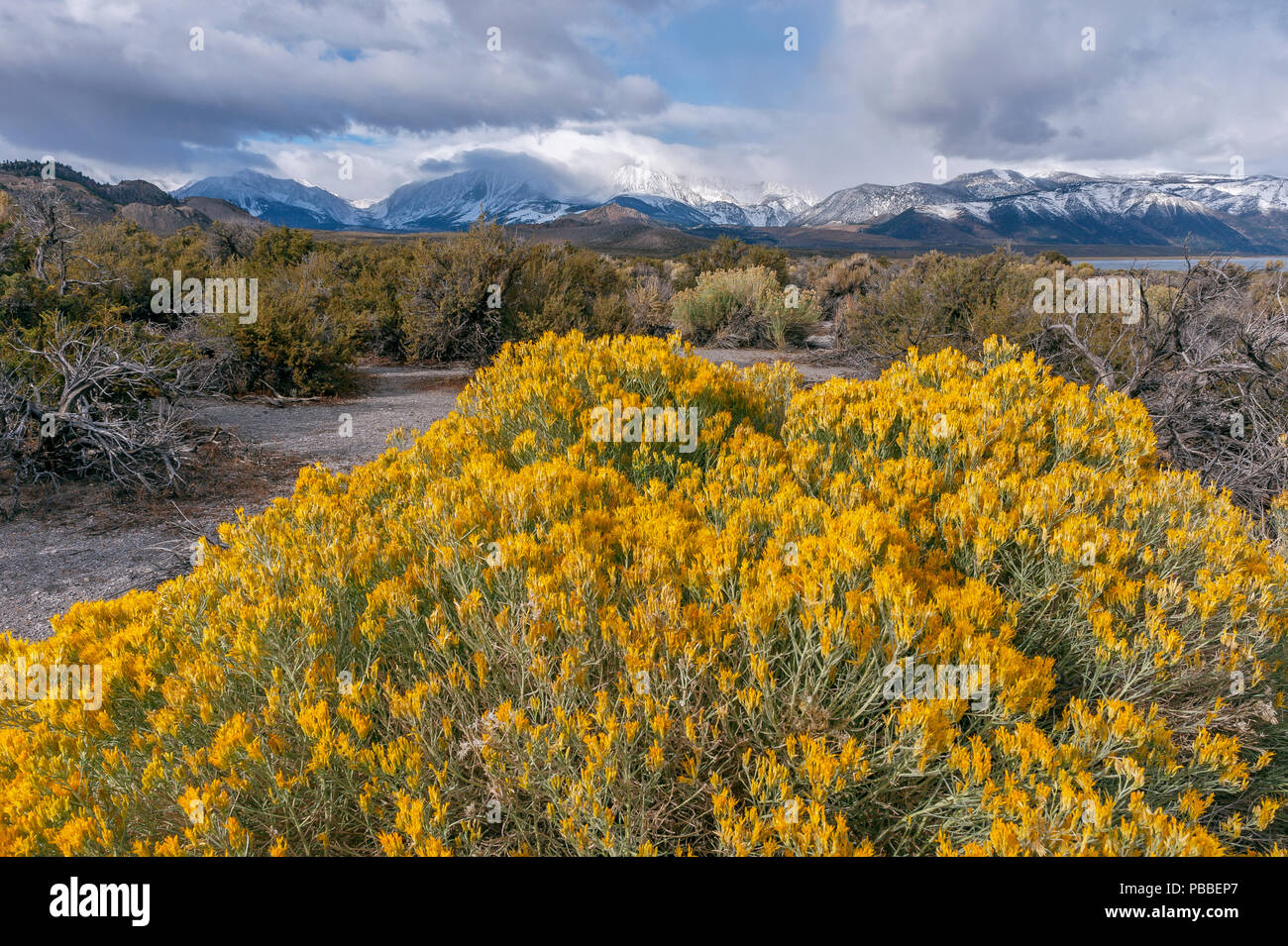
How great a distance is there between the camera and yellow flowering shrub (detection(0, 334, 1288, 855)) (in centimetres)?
133

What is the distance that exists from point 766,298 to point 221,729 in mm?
14710

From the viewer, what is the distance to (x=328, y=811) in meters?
1.43

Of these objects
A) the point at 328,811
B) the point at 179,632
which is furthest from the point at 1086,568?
the point at 179,632

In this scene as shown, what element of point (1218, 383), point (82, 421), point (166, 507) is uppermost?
point (1218, 383)

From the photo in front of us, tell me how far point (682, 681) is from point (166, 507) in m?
5.49

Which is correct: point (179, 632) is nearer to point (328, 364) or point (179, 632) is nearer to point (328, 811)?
point (328, 811)

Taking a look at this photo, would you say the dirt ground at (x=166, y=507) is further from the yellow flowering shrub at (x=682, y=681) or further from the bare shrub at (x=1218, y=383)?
the bare shrub at (x=1218, y=383)

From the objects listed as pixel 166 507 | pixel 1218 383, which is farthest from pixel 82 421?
pixel 1218 383

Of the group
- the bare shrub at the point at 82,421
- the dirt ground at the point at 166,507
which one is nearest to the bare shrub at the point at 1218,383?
the dirt ground at the point at 166,507

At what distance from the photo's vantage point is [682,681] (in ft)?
5.00

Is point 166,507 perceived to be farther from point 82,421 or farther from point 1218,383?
point 1218,383

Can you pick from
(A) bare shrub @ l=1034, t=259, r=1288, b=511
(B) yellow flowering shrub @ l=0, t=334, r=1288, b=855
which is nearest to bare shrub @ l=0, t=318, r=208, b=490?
(B) yellow flowering shrub @ l=0, t=334, r=1288, b=855

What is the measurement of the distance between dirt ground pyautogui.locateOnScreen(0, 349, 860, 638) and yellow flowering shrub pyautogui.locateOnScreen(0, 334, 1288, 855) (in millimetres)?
2234

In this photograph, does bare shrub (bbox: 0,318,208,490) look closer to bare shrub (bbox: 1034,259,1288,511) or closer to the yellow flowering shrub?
the yellow flowering shrub
